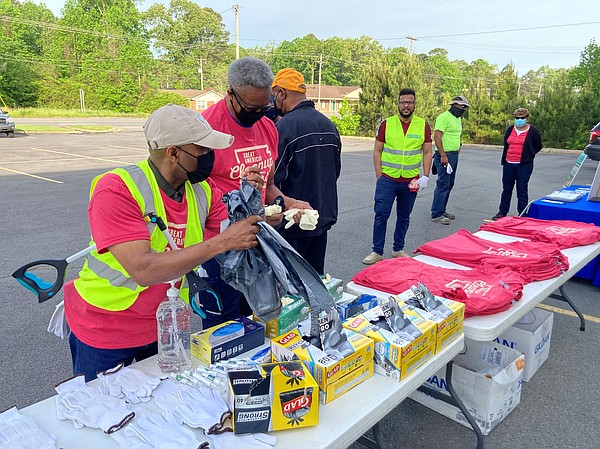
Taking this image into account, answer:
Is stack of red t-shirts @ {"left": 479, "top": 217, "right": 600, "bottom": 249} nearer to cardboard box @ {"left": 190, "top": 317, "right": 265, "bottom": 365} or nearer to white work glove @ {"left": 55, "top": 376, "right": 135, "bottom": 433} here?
cardboard box @ {"left": 190, "top": 317, "right": 265, "bottom": 365}

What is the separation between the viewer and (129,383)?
65.4 inches

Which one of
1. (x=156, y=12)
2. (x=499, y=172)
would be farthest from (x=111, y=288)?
(x=156, y=12)

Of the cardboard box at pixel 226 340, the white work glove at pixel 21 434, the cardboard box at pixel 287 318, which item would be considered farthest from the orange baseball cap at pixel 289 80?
the white work glove at pixel 21 434

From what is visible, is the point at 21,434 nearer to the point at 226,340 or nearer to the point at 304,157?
the point at 226,340

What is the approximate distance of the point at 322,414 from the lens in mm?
1569

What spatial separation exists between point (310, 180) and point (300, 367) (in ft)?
6.75

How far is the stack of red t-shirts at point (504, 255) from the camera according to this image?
2924 millimetres

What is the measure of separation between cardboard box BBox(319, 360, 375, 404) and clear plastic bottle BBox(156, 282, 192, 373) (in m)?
0.56

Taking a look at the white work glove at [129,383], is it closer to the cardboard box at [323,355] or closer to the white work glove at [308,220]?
the cardboard box at [323,355]

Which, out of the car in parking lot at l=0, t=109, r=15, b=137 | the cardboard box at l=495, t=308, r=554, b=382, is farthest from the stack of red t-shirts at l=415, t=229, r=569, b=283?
the car in parking lot at l=0, t=109, r=15, b=137

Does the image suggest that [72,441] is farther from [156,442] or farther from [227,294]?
[227,294]

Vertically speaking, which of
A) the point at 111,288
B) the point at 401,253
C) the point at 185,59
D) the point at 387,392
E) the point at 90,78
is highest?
the point at 185,59

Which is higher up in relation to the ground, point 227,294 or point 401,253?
point 227,294

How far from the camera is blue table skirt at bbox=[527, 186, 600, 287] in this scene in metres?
4.69
